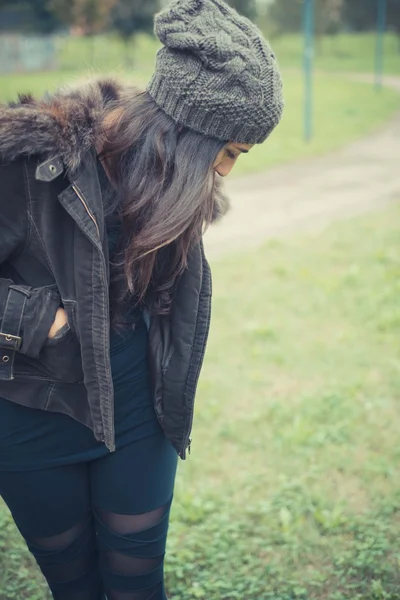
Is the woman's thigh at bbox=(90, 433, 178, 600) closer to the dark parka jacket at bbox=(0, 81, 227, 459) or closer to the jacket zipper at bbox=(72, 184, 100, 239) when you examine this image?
the dark parka jacket at bbox=(0, 81, 227, 459)

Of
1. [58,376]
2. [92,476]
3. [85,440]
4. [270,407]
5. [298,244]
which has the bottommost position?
[298,244]

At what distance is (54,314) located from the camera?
1.79 m

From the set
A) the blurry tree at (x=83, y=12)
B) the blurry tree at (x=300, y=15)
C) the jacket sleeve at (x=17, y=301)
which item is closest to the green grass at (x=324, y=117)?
the blurry tree at (x=83, y=12)

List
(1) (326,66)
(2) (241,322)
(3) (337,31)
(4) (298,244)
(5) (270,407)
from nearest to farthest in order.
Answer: (5) (270,407) → (2) (241,322) → (4) (298,244) → (1) (326,66) → (3) (337,31)

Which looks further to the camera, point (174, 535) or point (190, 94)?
point (174, 535)

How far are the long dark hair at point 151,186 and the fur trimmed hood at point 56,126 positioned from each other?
6 centimetres

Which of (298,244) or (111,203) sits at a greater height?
(111,203)

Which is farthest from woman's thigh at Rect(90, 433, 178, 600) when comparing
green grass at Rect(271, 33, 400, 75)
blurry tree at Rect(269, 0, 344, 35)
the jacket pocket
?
blurry tree at Rect(269, 0, 344, 35)

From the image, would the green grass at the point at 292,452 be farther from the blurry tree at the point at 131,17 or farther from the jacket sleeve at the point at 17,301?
the blurry tree at the point at 131,17

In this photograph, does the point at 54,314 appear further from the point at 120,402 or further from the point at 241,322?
the point at 241,322

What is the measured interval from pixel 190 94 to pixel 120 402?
2.70 ft

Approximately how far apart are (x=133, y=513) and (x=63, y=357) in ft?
1.60

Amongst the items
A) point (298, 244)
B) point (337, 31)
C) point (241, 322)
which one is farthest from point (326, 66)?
point (241, 322)

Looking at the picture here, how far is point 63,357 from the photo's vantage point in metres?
1.83
